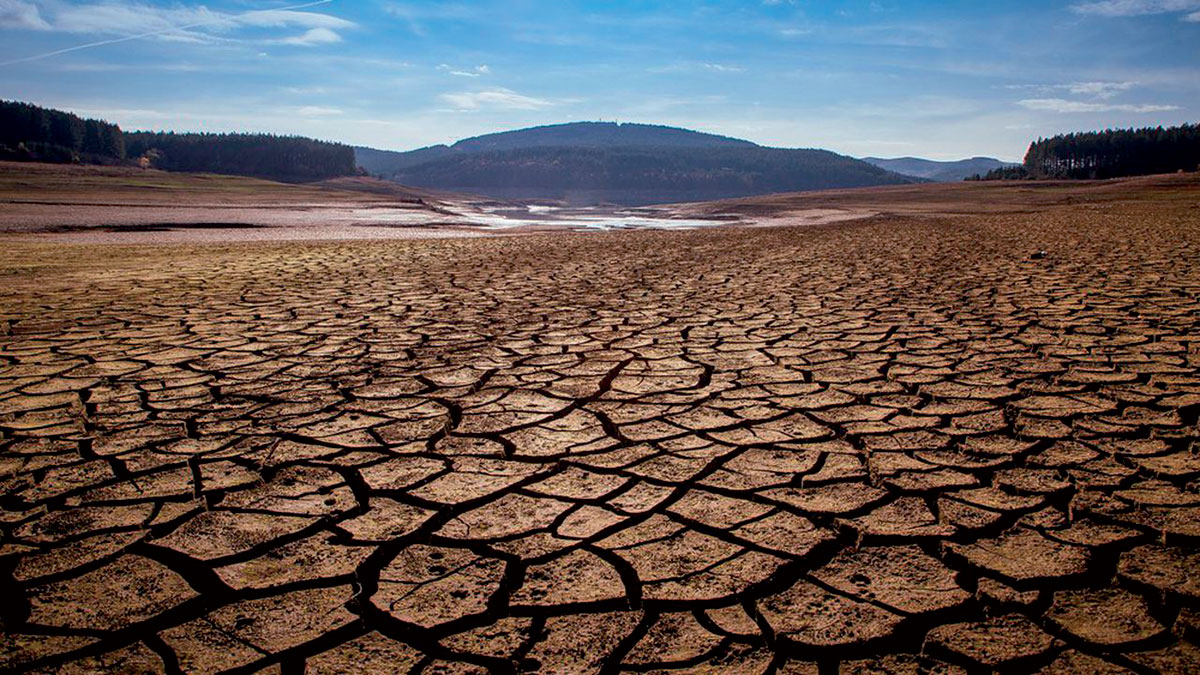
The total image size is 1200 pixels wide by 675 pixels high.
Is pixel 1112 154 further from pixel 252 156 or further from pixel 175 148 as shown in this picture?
pixel 175 148

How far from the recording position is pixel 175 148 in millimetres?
78250

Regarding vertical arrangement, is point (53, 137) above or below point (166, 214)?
above

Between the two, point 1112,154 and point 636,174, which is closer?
point 1112,154

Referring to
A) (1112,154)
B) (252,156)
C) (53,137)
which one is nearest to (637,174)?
(252,156)

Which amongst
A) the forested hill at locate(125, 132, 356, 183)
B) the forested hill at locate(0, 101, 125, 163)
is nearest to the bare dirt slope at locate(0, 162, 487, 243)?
the forested hill at locate(0, 101, 125, 163)

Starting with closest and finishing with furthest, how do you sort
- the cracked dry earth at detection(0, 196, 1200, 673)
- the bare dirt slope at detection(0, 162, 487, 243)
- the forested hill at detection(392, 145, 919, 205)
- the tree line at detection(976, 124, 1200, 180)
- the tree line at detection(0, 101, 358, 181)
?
1. the cracked dry earth at detection(0, 196, 1200, 673)
2. the bare dirt slope at detection(0, 162, 487, 243)
3. the tree line at detection(0, 101, 358, 181)
4. the tree line at detection(976, 124, 1200, 180)
5. the forested hill at detection(392, 145, 919, 205)

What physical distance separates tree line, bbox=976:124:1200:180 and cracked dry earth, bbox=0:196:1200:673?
6534 cm

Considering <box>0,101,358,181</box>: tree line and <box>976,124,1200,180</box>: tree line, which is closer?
<box>0,101,358,181</box>: tree line

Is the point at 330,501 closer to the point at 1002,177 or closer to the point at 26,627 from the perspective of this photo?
the point at 26,627

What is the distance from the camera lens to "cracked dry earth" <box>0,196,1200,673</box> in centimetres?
138

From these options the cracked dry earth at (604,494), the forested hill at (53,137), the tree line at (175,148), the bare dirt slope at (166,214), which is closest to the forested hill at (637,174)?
the tree line at (175,148)

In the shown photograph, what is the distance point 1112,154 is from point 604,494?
3331 inches

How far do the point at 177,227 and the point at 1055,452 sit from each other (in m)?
18.6

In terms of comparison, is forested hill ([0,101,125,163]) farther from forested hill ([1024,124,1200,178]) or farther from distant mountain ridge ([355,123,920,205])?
forested hill ([1024,124,1200,178])
